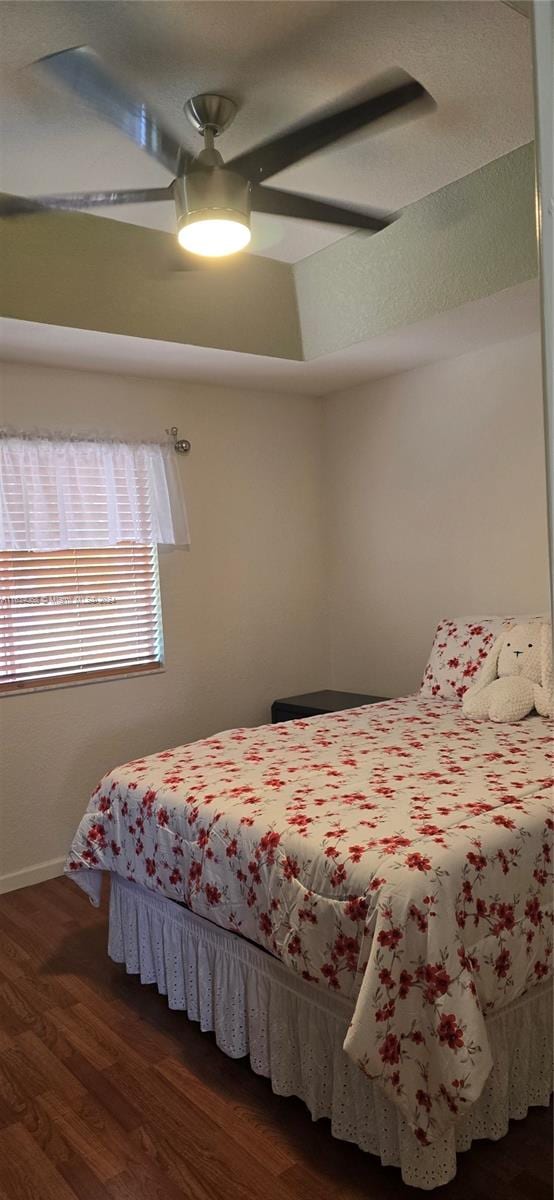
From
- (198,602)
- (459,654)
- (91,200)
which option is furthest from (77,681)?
(91,200)

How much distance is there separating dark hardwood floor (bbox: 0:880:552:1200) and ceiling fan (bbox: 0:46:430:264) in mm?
2240

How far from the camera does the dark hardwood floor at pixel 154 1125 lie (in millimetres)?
1844

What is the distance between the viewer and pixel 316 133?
197 centimetres

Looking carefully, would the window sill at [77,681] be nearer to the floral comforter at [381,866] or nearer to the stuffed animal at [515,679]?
the floral comforter at [381,866]

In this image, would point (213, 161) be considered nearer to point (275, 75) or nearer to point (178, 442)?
point (275, 75)

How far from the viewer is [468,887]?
185cm

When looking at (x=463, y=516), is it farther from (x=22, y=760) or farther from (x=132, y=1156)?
(x=132, y=1156)

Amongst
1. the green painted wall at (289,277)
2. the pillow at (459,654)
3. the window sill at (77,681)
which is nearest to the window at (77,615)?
the window sill at (77,681)

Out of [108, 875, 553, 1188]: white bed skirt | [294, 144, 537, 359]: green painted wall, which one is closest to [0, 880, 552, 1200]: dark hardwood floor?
[108, 875, 553, 1188]: white bed skirt

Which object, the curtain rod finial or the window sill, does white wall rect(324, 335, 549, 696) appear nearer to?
the curtain rod finial

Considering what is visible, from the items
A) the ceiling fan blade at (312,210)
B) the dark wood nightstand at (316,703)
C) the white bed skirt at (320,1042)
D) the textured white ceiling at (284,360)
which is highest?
the ceiling fan blade at (312,210)

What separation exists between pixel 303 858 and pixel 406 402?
9.58ft

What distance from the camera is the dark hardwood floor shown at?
1.84 metres

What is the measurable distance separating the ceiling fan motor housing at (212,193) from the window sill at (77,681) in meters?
2.25
